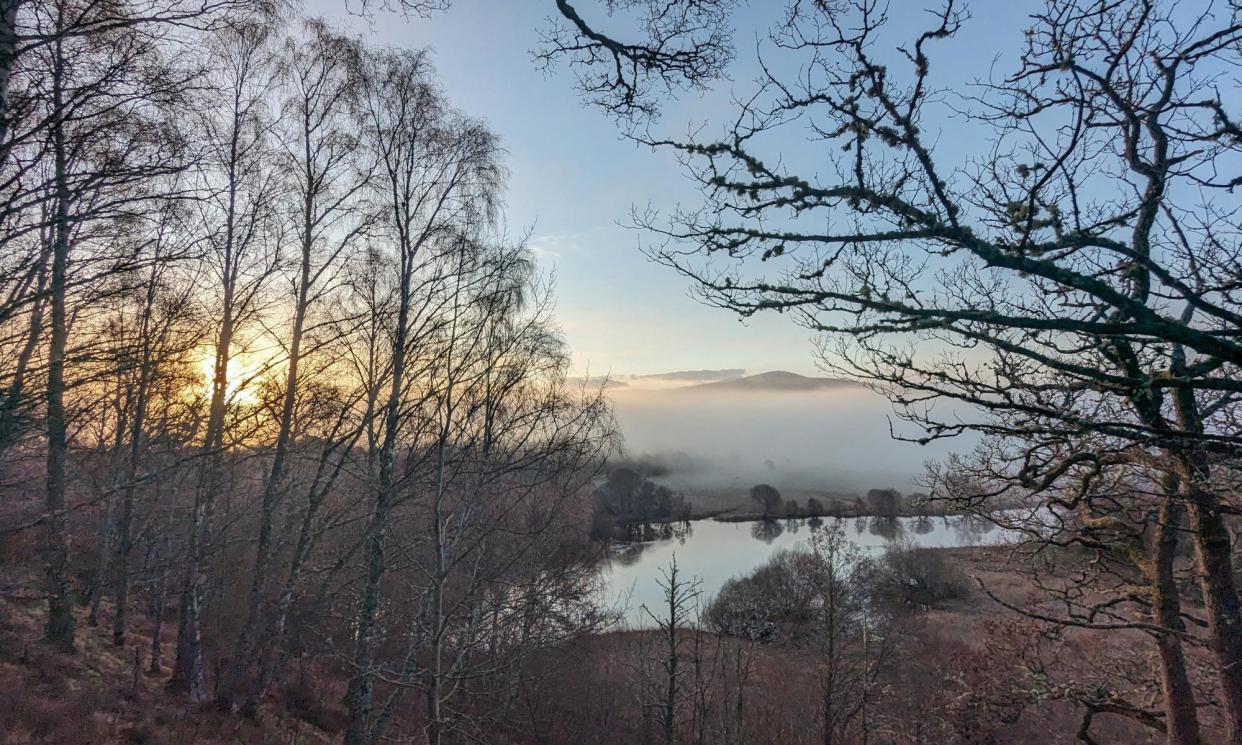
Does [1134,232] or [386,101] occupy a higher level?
[386,101]

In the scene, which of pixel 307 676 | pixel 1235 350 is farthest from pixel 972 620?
pixel 1235 350

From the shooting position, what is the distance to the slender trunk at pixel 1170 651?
5.20m

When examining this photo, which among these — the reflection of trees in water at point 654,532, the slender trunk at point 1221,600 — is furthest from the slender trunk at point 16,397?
the reflection of trees in water at point 654,532

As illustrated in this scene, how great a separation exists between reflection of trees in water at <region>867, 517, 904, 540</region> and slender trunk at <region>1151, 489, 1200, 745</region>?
152 ft

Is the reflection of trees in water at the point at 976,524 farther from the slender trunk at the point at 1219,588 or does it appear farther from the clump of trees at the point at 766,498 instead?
the clump of trees at the point at 766,498

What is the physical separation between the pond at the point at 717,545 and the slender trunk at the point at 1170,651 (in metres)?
17.7

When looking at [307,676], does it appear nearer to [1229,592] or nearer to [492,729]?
[492,729]

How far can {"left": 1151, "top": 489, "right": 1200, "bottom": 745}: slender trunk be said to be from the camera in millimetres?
5195

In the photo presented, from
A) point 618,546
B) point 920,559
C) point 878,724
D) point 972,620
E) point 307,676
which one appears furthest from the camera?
point 618,546

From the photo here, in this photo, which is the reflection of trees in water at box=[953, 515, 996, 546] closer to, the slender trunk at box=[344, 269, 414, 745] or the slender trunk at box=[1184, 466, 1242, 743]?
the slender trunk at box=[1184, 466, 1242, 743]

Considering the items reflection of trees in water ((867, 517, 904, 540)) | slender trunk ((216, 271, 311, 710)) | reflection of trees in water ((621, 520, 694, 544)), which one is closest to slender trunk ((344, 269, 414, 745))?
slender trunk ((216, 271, 311, 710))

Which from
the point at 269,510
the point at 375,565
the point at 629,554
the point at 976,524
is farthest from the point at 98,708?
the point at 629,554

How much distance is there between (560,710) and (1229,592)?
36.2 ft

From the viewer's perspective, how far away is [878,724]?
50.5ft
